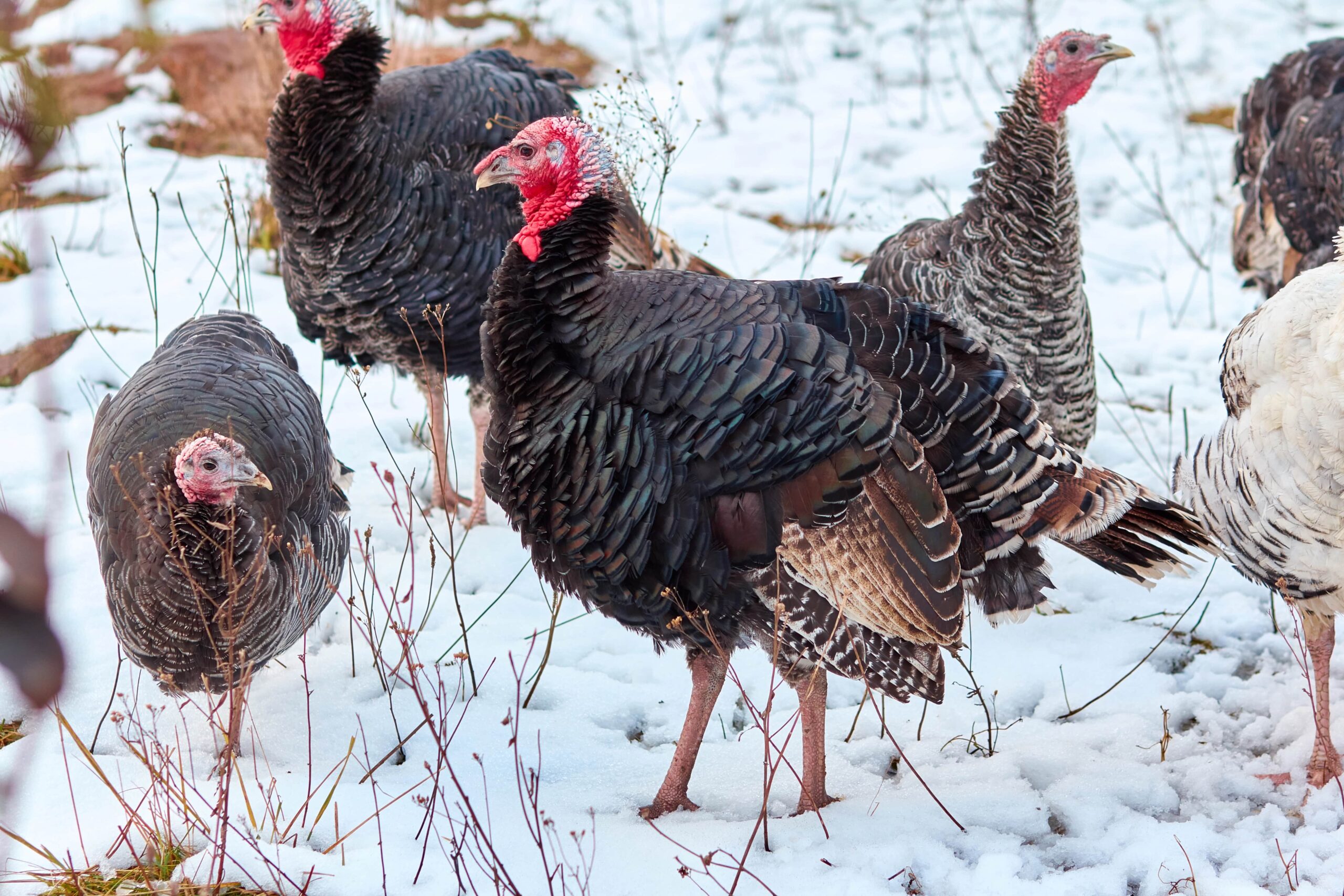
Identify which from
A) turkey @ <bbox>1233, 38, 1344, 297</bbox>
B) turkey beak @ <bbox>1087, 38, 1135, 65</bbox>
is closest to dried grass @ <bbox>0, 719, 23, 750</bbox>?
turkey beak @ <bbox>1087, 38, 1135, 65</bbox>

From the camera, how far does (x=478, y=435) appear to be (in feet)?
17.3

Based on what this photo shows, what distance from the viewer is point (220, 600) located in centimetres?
327

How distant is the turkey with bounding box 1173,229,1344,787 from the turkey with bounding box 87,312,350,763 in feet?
8.00

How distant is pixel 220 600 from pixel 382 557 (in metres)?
1.36

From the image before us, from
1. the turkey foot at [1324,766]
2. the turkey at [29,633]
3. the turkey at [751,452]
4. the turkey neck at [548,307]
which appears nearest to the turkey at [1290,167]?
the turkey foot at [1324,766]

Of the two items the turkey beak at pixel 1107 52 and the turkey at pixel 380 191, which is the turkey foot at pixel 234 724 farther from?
the turkey beak at pixel 1107 52

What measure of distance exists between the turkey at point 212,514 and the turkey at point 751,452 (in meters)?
0.71

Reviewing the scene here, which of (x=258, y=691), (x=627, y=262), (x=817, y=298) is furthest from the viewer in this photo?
(x=627, y=262)

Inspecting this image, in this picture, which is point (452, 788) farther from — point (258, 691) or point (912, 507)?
point (912, 507)

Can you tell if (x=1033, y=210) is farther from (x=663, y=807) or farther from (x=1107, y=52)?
(x=663, y=807)

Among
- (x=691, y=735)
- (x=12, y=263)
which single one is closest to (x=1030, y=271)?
(x=691, y=735)

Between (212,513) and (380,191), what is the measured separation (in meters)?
1.69

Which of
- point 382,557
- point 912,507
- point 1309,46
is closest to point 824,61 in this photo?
point 1309,46

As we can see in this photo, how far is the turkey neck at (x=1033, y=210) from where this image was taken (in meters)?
4.35
